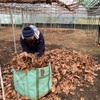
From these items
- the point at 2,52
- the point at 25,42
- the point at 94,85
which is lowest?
the point at 94,85

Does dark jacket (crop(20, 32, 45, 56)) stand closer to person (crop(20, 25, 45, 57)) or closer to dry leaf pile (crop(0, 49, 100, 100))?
person (crop(20, 25, 45, 57))

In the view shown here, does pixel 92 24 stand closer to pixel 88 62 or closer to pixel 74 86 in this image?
pixel 88 62

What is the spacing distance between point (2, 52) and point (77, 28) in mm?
7371

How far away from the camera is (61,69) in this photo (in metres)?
3.93

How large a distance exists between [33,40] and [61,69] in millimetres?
1105

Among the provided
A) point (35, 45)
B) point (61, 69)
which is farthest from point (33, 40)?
point (61, 69)

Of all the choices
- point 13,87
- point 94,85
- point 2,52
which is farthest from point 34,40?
point 2,52

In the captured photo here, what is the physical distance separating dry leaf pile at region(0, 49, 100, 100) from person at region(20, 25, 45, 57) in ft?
0.63

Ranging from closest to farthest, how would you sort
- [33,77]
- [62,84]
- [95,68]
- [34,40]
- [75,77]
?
[33,77]
[34,40]
[62,84]
[75,77]
[95,68]

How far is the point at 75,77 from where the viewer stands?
12.3 ft

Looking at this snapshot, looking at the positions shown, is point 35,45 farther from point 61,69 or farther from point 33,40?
point 61,69

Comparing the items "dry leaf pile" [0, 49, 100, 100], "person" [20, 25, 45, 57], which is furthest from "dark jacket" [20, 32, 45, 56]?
"dry leaf pile" [0, 49, 100, 100]

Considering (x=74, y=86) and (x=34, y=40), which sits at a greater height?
(x=34, y=40)

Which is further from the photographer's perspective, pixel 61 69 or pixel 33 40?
pixel 61 69
